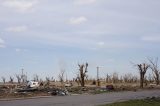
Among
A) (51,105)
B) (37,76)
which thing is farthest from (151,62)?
(51,105)

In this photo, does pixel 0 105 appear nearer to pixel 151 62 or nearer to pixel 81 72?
pixel 81 72

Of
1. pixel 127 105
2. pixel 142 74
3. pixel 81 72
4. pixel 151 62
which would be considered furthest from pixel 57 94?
pixel 151 62

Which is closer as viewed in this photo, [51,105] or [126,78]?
[51,105]

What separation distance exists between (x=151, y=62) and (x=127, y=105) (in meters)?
71.9

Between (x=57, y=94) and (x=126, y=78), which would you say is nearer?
(x=57, y=94)

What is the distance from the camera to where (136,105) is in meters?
26.5

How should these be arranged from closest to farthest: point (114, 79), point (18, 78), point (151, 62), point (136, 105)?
1. point (136, 105)
2. point (151, 62)
3. point (18, 78)
4. point (114, 79)

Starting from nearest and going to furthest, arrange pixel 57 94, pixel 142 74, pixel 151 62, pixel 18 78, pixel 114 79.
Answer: pixel 57 94
pixel 142 74
pixel 151 62
pixel 18 78
pixel 114 79

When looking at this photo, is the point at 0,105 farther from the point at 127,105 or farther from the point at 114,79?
the point at 114,79

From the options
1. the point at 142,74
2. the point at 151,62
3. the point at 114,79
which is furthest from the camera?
the point at 114,79

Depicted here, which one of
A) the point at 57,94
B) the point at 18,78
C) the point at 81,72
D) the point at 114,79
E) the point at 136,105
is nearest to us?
the point at 136,105

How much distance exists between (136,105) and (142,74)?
64.6 metres

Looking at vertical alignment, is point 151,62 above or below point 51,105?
above

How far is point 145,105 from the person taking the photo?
26609 mm
